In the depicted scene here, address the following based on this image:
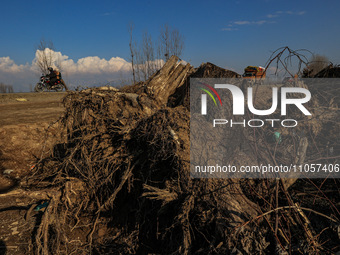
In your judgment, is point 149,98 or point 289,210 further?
point 149,98

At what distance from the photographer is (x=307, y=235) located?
2.15 meters

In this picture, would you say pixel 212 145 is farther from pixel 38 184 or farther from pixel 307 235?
pixel 38 184

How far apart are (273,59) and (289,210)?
1.76 m

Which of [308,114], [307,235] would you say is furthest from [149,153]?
[308,114]

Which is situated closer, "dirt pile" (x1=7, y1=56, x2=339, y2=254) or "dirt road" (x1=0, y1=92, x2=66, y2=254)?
"dirt pile" (x1=7, y1=56, x2=339, y2=254)

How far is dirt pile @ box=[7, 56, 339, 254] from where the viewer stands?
2283mm

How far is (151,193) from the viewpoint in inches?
106
